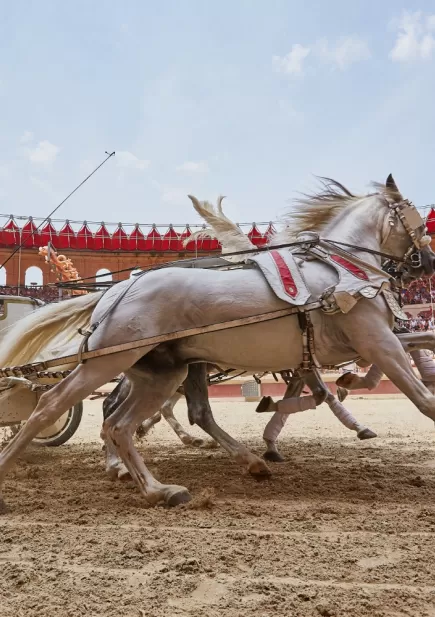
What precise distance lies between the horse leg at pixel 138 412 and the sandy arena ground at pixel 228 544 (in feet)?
0.61

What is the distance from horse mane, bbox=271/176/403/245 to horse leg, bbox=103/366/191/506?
4.35 ft

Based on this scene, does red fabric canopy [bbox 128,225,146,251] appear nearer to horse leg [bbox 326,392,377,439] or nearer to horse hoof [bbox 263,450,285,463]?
horse leg [bbox 326,392,377,439]

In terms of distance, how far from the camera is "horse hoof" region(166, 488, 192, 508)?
9.83 feet

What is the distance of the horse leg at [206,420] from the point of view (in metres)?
3.76

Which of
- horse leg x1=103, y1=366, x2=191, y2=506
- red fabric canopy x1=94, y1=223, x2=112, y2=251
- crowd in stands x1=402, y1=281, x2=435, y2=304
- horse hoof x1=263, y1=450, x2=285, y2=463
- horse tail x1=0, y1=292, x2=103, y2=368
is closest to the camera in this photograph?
horse leg x1=103, y1=366, x2=191, y2=506

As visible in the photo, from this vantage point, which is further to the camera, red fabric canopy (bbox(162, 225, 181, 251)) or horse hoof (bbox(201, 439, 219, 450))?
red fabric canopy (bbox(162, 225, 181, 251))

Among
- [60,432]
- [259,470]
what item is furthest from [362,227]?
[60,432]

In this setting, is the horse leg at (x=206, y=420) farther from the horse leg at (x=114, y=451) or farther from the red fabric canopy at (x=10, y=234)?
the red fabric canopy at (x=10, y=234)

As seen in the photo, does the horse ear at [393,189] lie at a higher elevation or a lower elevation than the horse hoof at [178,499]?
higher

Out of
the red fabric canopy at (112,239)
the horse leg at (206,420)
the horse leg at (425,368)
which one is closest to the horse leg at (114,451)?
the horse leg at (206,420)

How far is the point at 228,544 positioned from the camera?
7.45 ft

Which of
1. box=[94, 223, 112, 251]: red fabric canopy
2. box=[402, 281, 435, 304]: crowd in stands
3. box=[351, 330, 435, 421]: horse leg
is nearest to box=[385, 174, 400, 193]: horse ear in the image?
box=[351, 330, 435, 421]: horse leg

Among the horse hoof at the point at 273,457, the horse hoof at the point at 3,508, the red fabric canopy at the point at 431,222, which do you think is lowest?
the horse hoof at the point at 273,457

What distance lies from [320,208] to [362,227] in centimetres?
36
